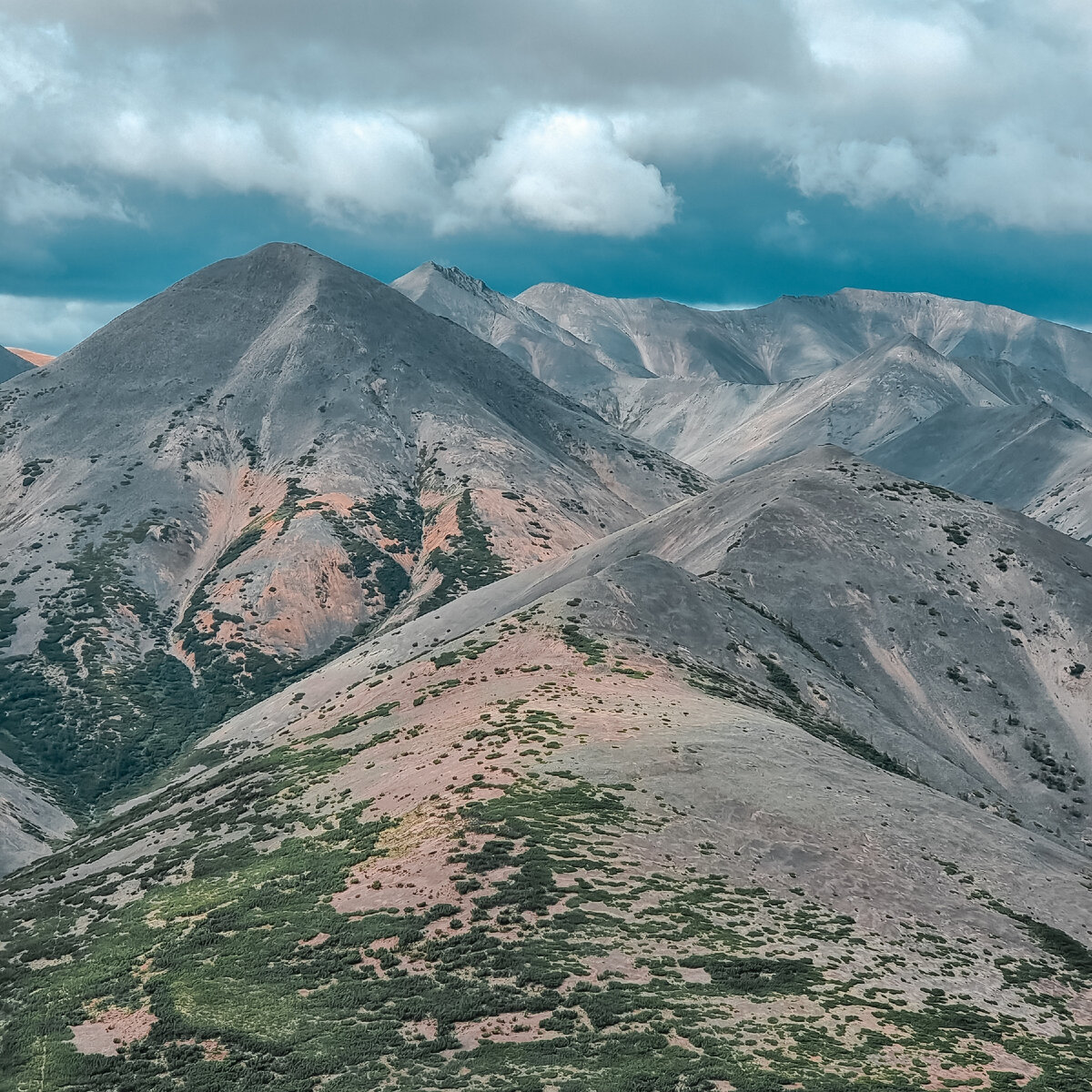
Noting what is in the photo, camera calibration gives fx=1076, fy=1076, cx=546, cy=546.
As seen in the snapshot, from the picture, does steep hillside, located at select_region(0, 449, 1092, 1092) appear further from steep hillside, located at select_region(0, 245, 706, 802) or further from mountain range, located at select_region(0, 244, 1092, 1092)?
steep hillside, located at select_region(0, 245, 706, 802)

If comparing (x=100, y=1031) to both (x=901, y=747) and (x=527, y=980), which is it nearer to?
(x=527, y=980)

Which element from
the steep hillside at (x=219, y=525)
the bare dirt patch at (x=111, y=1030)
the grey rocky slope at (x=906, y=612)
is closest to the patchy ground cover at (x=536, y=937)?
the bare dirt patch at (x=111, y=1030)

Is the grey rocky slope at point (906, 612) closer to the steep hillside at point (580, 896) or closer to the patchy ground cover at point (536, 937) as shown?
the steep hillside at point (580, 896)

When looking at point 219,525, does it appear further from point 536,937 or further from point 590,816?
point 536,937

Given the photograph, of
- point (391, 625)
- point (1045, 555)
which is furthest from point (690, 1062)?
point (391, 625)

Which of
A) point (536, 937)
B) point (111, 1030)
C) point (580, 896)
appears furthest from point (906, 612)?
point (111, 1030)

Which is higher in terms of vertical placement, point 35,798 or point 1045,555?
point 1045,555

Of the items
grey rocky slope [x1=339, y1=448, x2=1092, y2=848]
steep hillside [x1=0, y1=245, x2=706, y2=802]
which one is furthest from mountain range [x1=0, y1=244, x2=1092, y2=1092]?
steep hillside [x1=0, y1=245, x2=706, y2=802]
